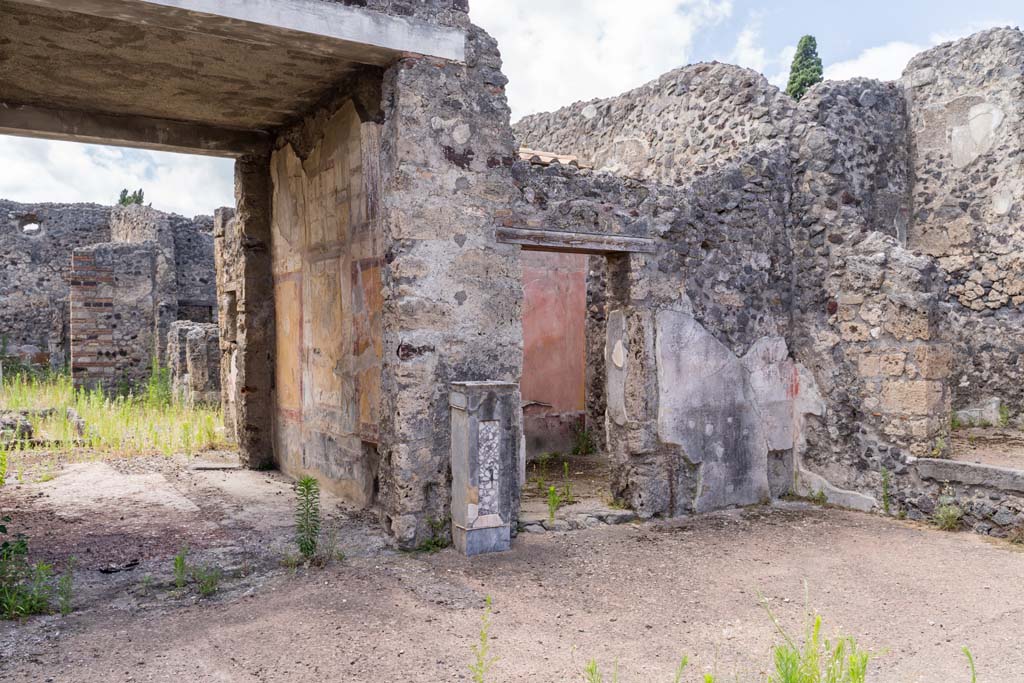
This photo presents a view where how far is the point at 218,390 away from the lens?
37.2 feet

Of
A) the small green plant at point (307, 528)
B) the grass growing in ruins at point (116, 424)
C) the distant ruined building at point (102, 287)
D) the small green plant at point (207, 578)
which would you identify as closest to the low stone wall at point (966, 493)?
the small green plant at point (307, 528)

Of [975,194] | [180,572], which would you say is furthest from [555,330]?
[180,572]

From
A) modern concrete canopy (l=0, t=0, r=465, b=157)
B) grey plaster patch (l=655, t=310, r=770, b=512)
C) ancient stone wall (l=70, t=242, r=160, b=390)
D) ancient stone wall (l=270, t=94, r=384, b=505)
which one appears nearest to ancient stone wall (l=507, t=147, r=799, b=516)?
grey plaster patch (l=655, t=310, r=770, b=512)

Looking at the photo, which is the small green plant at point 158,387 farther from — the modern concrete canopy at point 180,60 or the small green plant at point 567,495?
the small green plant at point 567,495

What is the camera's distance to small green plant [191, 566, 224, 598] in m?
4.33

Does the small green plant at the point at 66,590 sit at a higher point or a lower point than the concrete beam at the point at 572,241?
lower

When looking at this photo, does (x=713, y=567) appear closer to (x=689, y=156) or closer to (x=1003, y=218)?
(x=689, y=156)

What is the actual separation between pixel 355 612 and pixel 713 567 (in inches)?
87.9

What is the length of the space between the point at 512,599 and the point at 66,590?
93.0 inches

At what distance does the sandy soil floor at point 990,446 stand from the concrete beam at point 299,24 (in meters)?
4.77

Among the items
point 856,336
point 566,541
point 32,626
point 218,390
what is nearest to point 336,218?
point 566,541

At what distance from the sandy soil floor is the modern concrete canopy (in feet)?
15.7

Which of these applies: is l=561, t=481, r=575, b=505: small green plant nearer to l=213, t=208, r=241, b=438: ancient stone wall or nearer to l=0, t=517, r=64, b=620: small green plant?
l=213, t=208, r=241, b=438: ancient stone wall

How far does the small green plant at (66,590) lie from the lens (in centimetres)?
403
